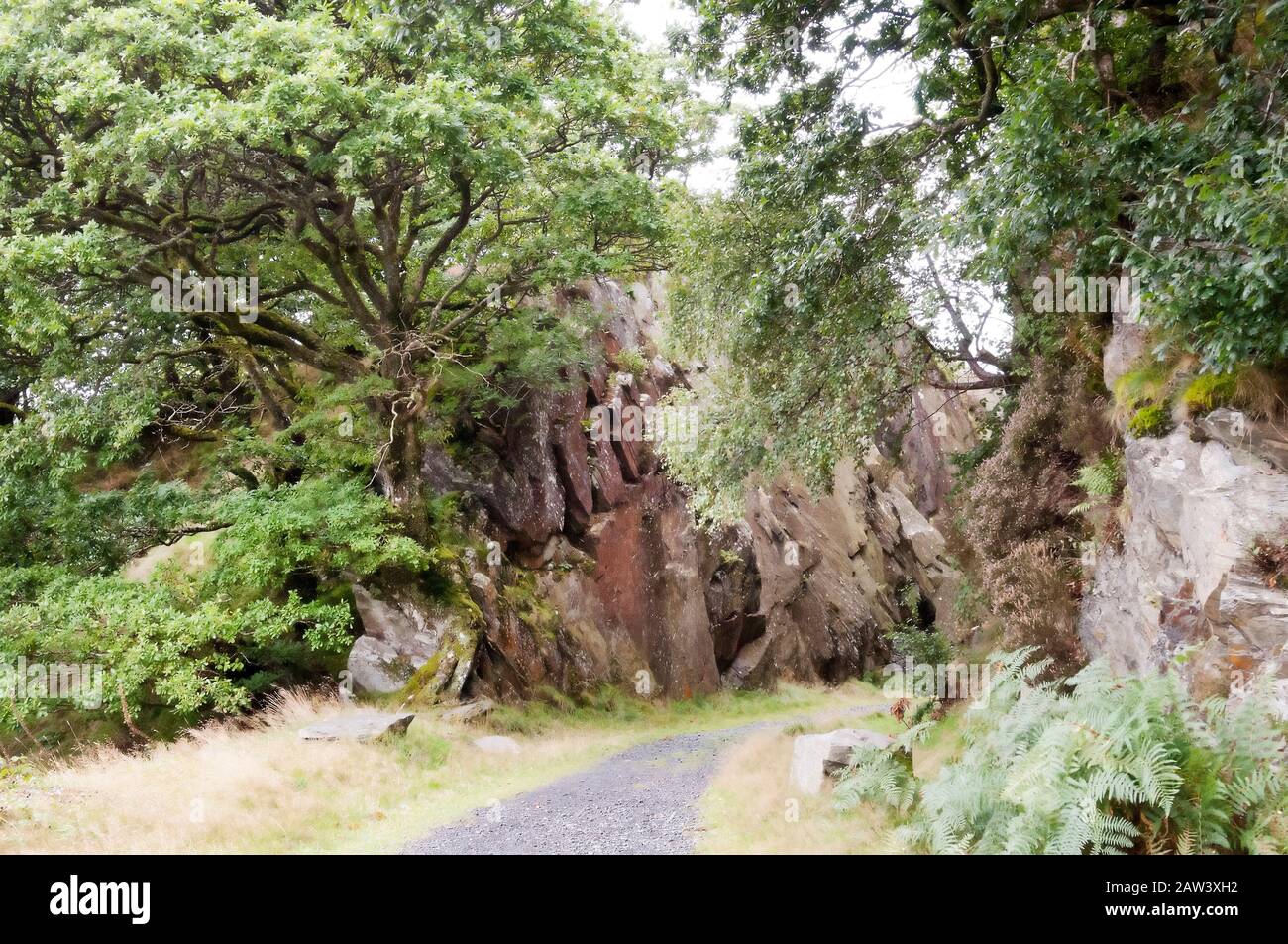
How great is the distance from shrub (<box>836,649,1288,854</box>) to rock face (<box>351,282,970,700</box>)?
9.54m

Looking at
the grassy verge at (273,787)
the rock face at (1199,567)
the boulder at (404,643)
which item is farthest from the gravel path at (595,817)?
the rock face at (1199,567)

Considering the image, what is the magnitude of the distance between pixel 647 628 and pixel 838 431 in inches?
495

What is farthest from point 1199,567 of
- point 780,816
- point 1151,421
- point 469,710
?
point 469,710

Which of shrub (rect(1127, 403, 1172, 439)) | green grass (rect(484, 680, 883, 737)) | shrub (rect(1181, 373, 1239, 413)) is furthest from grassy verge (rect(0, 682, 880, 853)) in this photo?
shrub (rect(1181, 373, 1239, 413))

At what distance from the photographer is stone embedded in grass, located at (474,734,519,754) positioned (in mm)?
13875

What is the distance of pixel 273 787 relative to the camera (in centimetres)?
971

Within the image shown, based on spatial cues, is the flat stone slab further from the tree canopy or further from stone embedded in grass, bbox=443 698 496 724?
the tree canopy

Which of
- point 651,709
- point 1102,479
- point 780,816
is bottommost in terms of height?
point 651,709

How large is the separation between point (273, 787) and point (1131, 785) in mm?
8950

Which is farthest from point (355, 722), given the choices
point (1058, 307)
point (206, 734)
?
point (1058, 307)

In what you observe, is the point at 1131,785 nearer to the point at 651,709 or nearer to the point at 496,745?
the point at 496,745

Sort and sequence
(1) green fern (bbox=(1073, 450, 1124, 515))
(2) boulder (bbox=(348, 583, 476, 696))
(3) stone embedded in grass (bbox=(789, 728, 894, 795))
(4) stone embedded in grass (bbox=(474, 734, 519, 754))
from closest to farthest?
(3) stone embedded in grass (bbox=(789, 728, 894, 795)) → (1) green fern (bbox=(1073, 450, 1124, 515)) → (4) stone embedded in grass (bbox=(474, 734, 519, 754)) → (2) boulder (bbox=(348, 583, 476, 696))

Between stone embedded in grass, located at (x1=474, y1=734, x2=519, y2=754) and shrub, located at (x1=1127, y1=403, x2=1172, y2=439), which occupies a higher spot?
shrub, located at (x1=1127, y1=403, x2=1172, y2=439)
